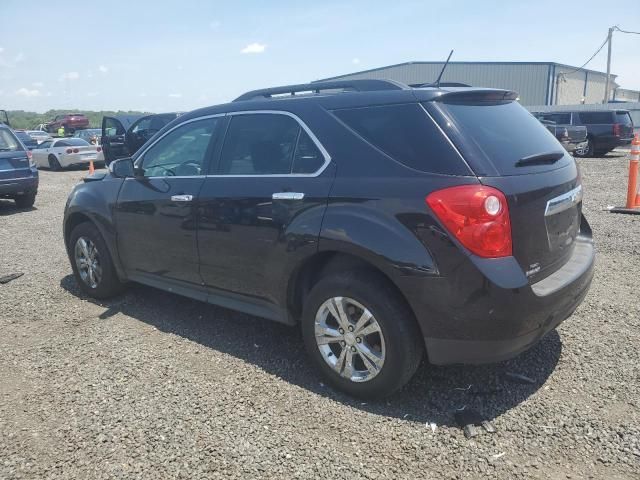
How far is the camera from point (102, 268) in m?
4.80

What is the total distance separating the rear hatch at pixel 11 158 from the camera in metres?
10.1

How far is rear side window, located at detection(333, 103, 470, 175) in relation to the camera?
8.85 ft

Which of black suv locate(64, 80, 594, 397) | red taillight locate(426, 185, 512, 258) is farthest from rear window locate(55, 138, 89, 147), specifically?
red taillight locate(426, 185, 512, 258)

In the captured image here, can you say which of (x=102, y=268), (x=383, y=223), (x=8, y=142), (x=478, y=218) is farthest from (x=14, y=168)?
(x=478, y=218)

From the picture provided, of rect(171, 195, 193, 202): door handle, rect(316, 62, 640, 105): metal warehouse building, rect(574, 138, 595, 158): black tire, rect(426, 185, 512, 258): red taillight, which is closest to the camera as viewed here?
rect(426, 185, 512, 258): red taillight

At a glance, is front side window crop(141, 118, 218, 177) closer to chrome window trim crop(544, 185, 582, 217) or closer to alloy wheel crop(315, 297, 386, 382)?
alloy wheel crop(315, 297, 386, 382)

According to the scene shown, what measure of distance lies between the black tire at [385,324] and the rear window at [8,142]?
976cm

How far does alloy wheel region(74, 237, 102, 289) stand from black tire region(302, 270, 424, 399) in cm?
277

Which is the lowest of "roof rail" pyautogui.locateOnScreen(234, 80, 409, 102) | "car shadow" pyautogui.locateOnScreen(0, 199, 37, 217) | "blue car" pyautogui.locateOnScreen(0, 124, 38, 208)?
"car shadow" pyautogui.locateOnScreen(0, 199, 37, 217)

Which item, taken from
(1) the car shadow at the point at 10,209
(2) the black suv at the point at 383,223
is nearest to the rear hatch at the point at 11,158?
(1) the car shadow at the point at 10,209

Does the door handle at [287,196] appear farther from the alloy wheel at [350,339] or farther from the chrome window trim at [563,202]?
the chrome window trim at [563,202]

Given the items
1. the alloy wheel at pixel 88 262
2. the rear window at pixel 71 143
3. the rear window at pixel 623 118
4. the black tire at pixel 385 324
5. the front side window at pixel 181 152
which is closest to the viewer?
the black tire at pixel 385 324

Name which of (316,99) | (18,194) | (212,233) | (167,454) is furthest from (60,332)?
(18,194)

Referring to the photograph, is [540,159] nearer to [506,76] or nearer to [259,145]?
[259,145]
